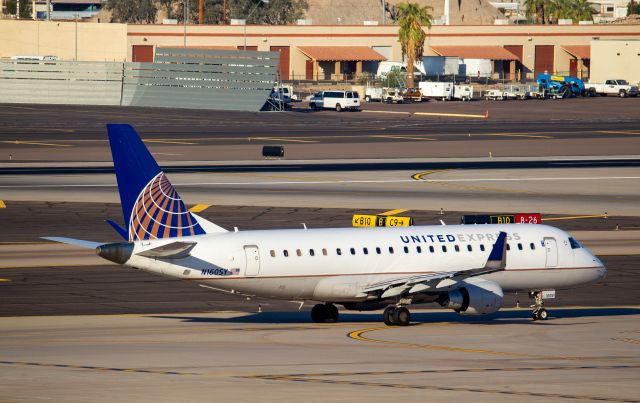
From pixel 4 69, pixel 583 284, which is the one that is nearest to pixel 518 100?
pixel 4 69

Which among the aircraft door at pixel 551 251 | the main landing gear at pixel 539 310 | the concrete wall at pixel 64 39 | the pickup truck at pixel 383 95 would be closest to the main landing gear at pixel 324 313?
the main landing gear at pixel 539 310

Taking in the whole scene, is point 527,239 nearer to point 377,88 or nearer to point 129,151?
point 129,151

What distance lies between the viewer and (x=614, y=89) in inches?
7343

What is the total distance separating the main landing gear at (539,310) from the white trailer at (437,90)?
13073 centimetres

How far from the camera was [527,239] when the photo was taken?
158 ft

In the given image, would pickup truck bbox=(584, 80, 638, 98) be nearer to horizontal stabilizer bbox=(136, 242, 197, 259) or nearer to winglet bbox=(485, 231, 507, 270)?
winglet bbox=(485, 231, 507, 270)

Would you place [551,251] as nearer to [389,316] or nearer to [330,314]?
[389,316]

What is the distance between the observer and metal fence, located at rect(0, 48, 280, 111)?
15575 centimetres

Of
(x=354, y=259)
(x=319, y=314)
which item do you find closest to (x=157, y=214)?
(x=354, y=259)

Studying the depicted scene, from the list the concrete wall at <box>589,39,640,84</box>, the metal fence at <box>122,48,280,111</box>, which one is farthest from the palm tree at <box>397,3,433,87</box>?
the metal fence at <box>122,48,280,111</box>


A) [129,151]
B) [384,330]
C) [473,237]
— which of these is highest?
[129,151]

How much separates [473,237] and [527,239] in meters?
2.36

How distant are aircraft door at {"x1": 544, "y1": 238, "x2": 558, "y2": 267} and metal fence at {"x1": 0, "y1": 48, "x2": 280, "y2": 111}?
105348mm

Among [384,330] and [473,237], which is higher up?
[473,237]
